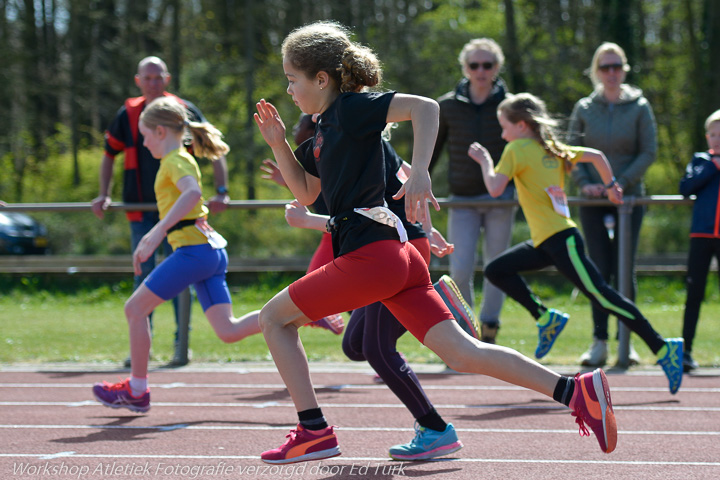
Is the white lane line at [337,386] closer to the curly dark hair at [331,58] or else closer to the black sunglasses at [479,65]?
the black sunglasses at [479,65]

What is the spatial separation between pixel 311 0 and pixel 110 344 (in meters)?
23.3

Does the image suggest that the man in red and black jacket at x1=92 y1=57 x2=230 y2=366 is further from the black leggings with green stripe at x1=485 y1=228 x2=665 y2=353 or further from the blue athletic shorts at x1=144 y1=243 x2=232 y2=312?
the black leggings with green stripe at x1=485 y1=228 x2=665 y2=353

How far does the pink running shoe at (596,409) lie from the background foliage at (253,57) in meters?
22.5

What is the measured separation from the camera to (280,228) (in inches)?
904

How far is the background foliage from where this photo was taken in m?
29.3

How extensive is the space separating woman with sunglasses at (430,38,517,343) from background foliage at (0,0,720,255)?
736 inches

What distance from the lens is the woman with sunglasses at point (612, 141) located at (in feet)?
26.5

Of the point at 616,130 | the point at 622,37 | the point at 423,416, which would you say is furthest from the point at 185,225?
the point at 622,37

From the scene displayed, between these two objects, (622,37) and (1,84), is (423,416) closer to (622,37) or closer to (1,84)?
(622,37)

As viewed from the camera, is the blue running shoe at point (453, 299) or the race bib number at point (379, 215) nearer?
the race bib number at point (379, 215)

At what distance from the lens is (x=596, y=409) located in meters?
4.19

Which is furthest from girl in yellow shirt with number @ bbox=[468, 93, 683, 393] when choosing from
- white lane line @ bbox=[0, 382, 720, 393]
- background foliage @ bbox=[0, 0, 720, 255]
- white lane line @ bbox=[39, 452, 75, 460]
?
background foliage @ bbox=[0, 0, 720, 255]

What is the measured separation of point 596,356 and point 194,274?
344cm

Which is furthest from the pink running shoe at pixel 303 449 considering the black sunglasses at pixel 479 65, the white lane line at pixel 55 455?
the black sunglasses at pixel 479 65
